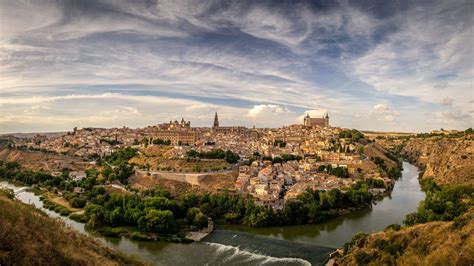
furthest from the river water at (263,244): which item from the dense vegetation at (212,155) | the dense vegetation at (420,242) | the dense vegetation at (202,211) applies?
the dense vegetation at (212,155)

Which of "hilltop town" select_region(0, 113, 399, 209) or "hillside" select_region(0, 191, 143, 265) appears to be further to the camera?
"hilltop town" select_region(0, 113, 399, 209)

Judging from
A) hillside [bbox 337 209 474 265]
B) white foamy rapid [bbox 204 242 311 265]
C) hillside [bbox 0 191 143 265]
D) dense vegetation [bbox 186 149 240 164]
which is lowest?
white foamy rapid [bbox 204 242 311 265]

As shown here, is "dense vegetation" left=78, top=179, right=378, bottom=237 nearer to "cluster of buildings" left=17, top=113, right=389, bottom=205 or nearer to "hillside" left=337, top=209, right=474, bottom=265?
"cluster of buildings" left=17, top=113, right=389, bottom=205

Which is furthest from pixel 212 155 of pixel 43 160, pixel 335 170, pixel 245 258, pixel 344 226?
pixel 43 160

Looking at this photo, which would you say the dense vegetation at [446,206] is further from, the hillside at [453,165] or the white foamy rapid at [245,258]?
the white foamy rapid at [245,258]

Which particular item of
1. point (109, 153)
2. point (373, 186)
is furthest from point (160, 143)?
point (373, 186)

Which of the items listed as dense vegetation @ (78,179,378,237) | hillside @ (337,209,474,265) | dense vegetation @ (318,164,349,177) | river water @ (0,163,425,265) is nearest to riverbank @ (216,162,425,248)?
river water @ (0,163,425,265)

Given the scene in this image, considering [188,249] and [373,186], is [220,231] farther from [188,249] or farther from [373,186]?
[373,186]

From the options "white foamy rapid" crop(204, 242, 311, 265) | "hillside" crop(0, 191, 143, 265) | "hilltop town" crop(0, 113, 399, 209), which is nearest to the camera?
"hillside" crop(0, 191, 143, 265)

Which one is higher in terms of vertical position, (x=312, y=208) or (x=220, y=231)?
(x=312, y=208)
